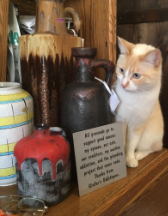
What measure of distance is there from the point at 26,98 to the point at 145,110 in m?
0.39

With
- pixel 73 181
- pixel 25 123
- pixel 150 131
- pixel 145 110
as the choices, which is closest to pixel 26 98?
pixel 25 123

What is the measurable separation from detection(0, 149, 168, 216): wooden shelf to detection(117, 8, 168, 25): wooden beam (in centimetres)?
89

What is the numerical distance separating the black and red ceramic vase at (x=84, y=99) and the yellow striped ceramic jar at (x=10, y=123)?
12 cm

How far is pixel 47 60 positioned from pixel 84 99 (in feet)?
0.64

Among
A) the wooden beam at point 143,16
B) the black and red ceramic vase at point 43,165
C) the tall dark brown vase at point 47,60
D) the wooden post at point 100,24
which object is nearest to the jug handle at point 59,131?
the black and red ceramic vase at point 43,165

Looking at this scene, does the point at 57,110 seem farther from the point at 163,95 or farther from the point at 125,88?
the point at 163,95

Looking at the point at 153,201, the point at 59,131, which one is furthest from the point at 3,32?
the point at 153,201

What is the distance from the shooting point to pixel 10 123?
0.61m

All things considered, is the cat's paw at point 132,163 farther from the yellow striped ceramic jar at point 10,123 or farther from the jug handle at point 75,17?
the jug handle at point 75,17

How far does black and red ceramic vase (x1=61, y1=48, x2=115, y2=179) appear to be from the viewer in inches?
24.4

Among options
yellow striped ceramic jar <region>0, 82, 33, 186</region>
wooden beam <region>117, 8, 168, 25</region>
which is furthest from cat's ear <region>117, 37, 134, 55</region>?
wooden beam <region>117, 8, 168, 25</region>

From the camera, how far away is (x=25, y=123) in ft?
2.12

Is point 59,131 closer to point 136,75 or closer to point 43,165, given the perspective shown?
point 43,165

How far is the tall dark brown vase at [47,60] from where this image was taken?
0.70 m
